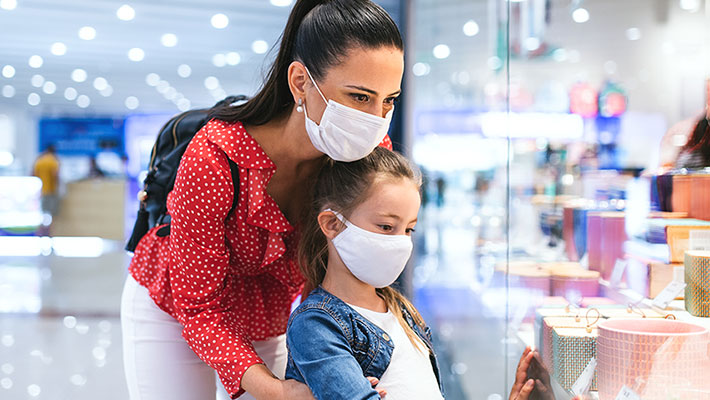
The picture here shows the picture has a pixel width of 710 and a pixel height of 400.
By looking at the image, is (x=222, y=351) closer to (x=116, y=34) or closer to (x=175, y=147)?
(x=175, y=147)

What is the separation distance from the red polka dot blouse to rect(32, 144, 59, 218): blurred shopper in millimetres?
8754

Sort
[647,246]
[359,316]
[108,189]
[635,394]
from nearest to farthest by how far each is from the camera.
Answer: [635,394], [359,316], [647,246], [108,189]

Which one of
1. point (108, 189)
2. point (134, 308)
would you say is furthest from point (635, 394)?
point (108, 189)

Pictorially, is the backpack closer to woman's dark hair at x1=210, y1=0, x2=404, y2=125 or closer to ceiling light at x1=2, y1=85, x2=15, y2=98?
woman's dark hair at x1=210, y1=0, x2=404, y2=125

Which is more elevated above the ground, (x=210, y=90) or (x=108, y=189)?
(x=210, y=90)


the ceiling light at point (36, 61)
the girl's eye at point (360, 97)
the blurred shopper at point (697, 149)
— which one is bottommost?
the blurred shopper at point (697, 149)

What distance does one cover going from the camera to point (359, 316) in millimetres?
1209

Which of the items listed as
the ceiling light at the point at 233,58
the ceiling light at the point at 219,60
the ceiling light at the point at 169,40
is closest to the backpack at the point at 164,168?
the ceiling light at the point at 169,40

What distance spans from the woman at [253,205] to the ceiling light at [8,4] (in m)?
5.86

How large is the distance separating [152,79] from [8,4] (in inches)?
159

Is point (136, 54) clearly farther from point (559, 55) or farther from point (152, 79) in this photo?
point (559, 55)

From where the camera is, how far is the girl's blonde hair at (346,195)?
125cm

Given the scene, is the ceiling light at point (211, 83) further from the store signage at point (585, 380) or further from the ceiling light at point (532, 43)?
the store signage at point (585, 380)

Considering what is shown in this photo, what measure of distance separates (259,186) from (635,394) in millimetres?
774
